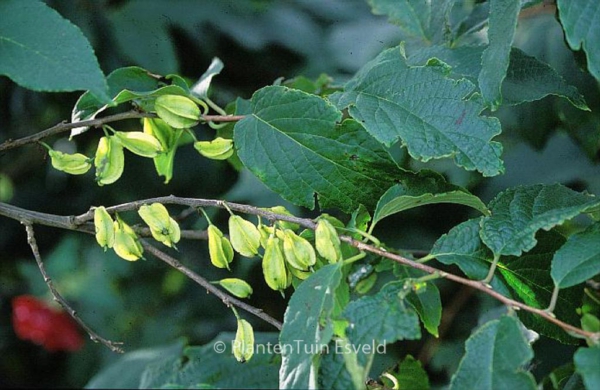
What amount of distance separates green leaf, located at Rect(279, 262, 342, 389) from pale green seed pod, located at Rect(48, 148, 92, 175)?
0.24m

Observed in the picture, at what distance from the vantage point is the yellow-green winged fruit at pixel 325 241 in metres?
0.58

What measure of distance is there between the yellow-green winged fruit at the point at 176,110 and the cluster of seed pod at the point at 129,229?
3.0 inches

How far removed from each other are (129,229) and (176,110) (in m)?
0.10

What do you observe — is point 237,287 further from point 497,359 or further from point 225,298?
point 497,359

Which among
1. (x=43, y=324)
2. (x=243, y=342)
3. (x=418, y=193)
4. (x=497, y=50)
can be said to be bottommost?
(x=43, y=324)

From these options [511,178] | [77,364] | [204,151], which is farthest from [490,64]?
[77,364]

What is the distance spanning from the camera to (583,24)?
58 cm

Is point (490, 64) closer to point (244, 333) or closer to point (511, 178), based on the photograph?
point (244, 333)

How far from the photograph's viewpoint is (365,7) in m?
1.78

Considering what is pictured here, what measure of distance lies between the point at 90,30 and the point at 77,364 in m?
0.74
